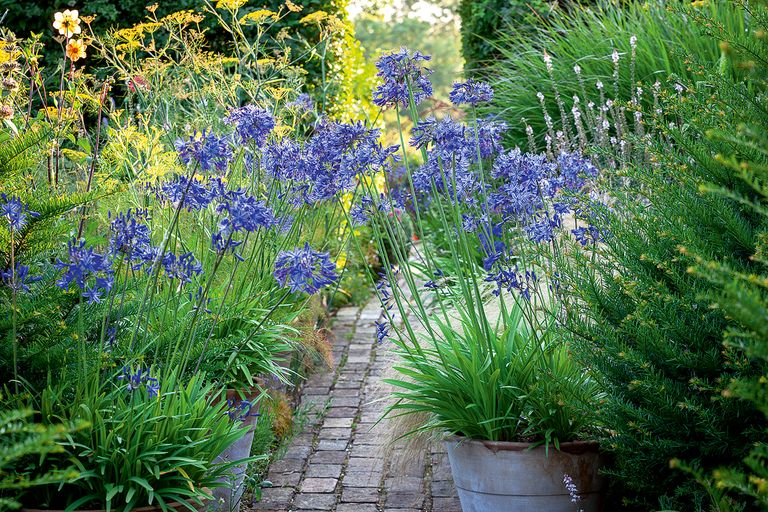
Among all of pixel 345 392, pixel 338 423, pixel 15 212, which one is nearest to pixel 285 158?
pixel 15 212

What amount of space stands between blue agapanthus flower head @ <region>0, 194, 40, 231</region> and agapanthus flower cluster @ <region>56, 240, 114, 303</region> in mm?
155

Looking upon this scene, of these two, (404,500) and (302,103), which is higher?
(302,103)

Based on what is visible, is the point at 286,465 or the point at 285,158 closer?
the point at 285,158

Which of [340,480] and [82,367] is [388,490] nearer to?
[340,480]

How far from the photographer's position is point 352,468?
421 cm

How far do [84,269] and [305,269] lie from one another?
0.68 metres

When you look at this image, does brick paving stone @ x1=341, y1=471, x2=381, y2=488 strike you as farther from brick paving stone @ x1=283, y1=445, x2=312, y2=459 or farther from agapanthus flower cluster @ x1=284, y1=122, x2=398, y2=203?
agapanthus flower cluster @ x1=284, y1=122, x2=398, y2=203

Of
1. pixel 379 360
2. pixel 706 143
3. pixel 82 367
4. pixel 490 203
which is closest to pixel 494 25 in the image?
pixel 379 360

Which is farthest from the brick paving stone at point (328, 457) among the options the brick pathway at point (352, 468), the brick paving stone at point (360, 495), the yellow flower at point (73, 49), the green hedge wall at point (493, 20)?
the green hedge wall at point (493, 20)

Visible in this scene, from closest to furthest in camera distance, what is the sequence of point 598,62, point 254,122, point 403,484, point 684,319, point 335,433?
point 684,319
point 254,122
point 403,484
point 335,433
point 598,62

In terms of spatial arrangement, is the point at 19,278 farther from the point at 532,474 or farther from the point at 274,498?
the point at 532,474

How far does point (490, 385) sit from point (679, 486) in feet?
2.50

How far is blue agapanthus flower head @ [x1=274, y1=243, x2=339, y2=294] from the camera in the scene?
266 centimetres

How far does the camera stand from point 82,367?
281 centimetres
